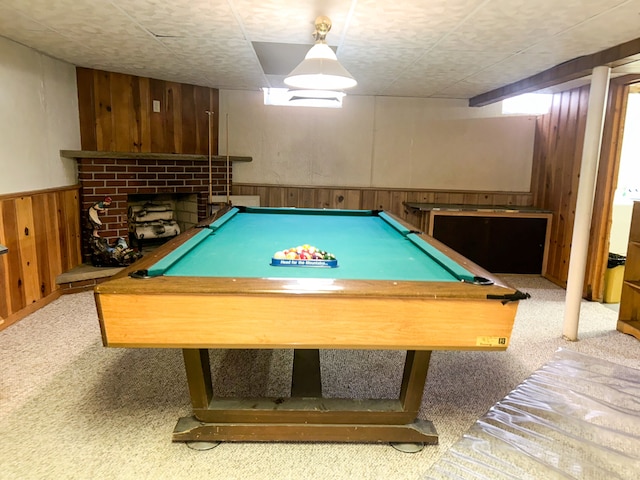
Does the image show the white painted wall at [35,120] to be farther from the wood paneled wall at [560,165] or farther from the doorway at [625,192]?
the doorway at [625,192]

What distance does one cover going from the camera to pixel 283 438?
76.8 inches

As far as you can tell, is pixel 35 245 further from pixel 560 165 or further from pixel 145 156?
pixel 560 165

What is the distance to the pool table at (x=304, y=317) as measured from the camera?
60.9 inches

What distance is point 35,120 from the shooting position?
364 centimetres

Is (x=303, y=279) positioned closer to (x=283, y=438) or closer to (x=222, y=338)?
(x=222, y=338)

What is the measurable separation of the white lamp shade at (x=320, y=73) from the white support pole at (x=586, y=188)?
1875 mm

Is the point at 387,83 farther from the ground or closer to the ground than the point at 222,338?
farther from the ground

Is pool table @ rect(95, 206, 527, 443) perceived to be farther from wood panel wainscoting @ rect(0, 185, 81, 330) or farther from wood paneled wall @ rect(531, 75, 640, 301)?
wood paneled wall @ rect(531, 75, 640, 301)

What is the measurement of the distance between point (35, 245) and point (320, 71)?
9.24 feet

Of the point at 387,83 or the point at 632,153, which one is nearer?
the point at 387,83

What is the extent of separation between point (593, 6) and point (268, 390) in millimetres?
2641

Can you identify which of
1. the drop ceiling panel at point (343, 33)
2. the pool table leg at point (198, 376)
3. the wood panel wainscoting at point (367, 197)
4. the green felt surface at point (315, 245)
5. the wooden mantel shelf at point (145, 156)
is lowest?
the pool table leg at point (198, 376)

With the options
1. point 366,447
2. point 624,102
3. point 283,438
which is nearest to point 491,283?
point 366,447

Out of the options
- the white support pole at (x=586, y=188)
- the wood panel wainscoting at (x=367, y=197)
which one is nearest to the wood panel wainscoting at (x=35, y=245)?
the wood panel wainscoting at (x=367, y=197)
